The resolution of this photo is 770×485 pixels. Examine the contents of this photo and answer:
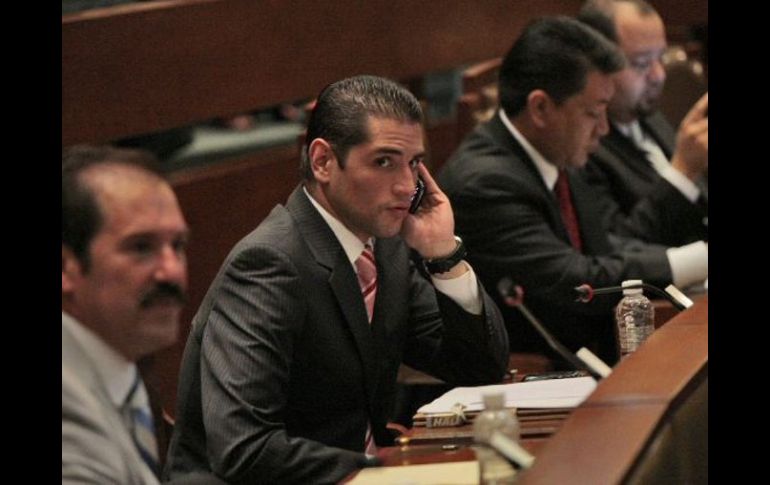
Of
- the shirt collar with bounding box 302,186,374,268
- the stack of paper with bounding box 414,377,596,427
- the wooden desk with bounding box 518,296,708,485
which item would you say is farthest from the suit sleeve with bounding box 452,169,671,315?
the wooden desk with bounding box 518,296,708,485

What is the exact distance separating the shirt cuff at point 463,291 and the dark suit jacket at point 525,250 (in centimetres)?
60

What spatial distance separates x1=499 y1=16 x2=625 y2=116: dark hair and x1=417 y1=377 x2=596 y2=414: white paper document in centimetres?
108

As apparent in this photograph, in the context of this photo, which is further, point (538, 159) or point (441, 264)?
point (538, 159)

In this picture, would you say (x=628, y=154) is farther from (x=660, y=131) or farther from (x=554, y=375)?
(x=554, y=375)

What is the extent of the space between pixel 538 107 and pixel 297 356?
131cm

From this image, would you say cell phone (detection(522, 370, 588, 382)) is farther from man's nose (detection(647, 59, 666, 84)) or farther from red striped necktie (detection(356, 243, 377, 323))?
man's nose (detection(647, 59, 666, 84))

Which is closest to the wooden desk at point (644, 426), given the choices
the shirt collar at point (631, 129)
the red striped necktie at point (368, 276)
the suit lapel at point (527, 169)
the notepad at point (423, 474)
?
the notepad at point (423, 474)

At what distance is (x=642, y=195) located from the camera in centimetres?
456

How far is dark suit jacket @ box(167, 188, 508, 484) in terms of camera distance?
2.50 meters

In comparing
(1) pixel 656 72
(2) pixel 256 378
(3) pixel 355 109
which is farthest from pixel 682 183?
(2) pixel 256 378
